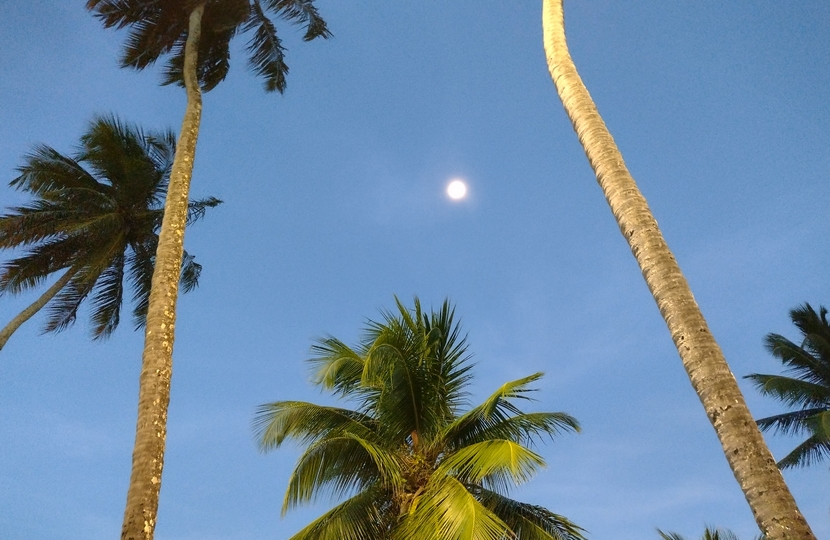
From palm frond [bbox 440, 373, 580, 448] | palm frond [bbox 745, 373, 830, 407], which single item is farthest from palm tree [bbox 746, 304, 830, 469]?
palm frond [bbox 440, 373, 580, 448]

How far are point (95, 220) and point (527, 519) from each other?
37.6ft

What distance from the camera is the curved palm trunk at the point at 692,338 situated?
4.50 meters

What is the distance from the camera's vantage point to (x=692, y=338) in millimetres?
5488

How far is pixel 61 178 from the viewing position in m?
16.3

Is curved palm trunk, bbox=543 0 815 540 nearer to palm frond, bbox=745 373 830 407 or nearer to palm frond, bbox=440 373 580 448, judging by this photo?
palm frond, bbox=440 373 580 448

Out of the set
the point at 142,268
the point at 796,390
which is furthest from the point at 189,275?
the point at 796,390

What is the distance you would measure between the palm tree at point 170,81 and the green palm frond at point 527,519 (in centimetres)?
460

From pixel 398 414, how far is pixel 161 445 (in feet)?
12.7

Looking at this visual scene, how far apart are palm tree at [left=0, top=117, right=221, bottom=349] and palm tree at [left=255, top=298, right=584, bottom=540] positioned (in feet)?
24.8

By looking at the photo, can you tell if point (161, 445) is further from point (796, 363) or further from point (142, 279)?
point (796, 363)

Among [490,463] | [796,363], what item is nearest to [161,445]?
[490,463]

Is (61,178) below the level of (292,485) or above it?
above

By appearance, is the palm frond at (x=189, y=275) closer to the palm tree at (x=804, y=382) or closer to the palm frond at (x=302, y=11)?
the palm frond at (x=302, y=11)

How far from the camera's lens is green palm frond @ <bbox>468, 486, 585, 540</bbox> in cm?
971
